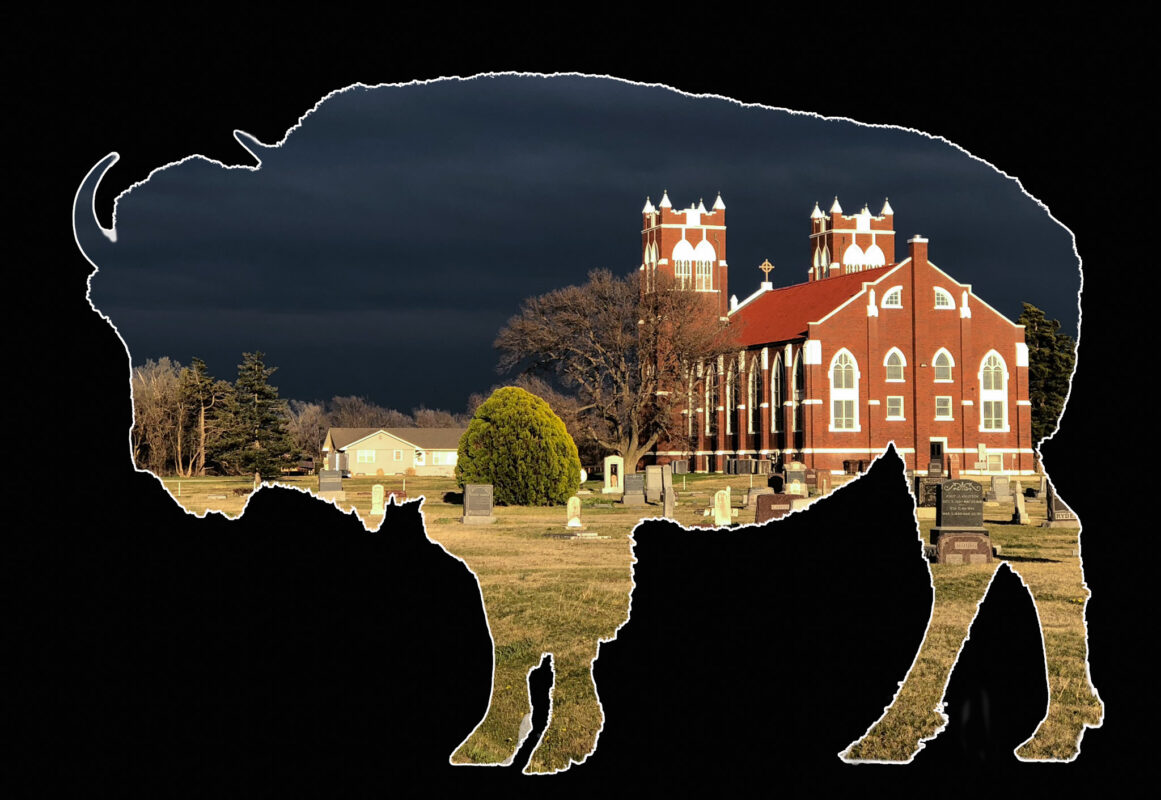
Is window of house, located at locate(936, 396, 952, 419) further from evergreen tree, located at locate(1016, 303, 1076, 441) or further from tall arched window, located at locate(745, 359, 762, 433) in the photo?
tall arched window, located at locate(745, 359, 762, 433)

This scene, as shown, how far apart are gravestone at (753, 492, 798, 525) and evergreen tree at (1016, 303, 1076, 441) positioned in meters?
3.94

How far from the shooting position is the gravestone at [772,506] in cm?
1678

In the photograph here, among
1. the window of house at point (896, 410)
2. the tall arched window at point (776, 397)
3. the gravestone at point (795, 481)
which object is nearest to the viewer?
the gravestone at point (795, 481)

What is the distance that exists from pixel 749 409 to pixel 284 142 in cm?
4319

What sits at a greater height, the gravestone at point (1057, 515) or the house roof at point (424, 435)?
the house roof at point (424, 435)

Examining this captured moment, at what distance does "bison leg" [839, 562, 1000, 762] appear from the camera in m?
10.0

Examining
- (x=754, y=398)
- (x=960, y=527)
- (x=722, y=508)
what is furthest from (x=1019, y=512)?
(x=754, y=398)

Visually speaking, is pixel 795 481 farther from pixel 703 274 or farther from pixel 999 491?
pixel 999 491

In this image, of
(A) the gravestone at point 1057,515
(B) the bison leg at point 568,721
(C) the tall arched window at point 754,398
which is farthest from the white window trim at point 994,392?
(C) the tall arched window at point 754,398

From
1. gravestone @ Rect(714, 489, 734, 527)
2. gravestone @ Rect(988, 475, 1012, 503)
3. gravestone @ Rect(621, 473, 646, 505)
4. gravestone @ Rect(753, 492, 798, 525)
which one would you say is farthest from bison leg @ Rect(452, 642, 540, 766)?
gravestone @ Rect(988, 475, 1012, 503)

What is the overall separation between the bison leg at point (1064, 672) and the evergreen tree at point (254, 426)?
6155 mm

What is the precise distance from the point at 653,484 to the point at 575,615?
8.01 metres

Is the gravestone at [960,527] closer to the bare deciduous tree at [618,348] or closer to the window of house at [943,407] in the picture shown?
the bare deciduous tree at [618,348]

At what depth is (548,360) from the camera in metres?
13.8
